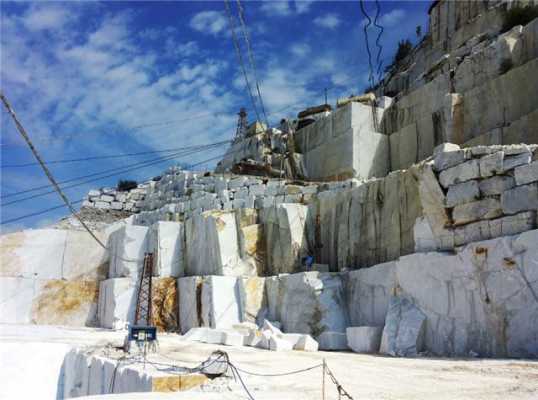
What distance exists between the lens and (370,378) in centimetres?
944

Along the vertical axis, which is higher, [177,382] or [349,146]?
[349,146]

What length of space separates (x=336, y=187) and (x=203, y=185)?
8.91m

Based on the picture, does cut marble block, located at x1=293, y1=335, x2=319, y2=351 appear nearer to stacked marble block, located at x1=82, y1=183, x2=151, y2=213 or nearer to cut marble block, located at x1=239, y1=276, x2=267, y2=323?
cut marble block, located at x1=239, y1=276, x2=267, y2=323

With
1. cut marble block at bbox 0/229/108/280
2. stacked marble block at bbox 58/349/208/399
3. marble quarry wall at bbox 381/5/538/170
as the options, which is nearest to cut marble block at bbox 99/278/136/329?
cut marble block at bbox 0/229/108/280

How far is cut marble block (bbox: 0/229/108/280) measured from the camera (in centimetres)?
2253

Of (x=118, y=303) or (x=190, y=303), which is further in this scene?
(x=118, y=303)

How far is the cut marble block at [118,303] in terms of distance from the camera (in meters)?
A: 20.6

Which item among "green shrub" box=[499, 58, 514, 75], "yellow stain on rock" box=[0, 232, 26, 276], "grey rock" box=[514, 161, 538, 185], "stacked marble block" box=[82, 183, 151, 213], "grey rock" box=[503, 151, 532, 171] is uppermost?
"green shrub" box=[499, 58, 514, 75]

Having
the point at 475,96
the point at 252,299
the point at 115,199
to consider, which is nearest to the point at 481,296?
the point at 252,299

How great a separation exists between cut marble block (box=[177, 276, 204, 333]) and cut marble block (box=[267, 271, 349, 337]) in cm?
314

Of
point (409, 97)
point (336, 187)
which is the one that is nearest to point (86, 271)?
point (336, 187)

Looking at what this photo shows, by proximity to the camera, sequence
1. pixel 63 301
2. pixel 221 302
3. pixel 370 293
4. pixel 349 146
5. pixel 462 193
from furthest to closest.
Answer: pixel 349 146
pixel 63 301
pixel 221 302
pixel 370 293
pixel 462 193

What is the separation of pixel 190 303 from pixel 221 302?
1.54m

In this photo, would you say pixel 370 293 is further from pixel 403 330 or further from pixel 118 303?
pixel 118 303
